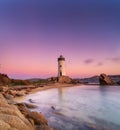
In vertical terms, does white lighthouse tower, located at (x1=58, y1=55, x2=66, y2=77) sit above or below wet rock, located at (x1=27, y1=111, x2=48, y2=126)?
above

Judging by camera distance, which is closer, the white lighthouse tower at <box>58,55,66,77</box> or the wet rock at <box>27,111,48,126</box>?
the wet rock at <box>27,111,48,126</box>

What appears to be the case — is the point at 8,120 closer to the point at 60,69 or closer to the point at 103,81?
the point at 60,69

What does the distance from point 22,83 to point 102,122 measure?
51085mm

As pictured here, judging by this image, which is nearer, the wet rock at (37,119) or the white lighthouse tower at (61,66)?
the wet rock at (37,119)

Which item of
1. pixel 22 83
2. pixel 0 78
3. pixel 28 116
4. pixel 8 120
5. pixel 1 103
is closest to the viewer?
pixel 8 120

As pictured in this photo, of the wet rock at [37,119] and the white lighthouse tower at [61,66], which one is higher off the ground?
the white lighthouse tower at [61,66]

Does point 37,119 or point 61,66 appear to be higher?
point 61,66

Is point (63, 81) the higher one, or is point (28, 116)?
point (63, 81)

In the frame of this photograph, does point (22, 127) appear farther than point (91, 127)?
No

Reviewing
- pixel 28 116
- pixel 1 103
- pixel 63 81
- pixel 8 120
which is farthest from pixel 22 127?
pixel 63 81

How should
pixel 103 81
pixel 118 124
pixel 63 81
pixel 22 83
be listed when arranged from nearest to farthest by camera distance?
pixel 118 124 < pixel 22 83 < pixel 63 81 < pixel 103 81

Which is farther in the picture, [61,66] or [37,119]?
[61,66]

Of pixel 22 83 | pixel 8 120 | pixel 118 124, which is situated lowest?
pixel 118 124

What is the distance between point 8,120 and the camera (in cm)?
882
